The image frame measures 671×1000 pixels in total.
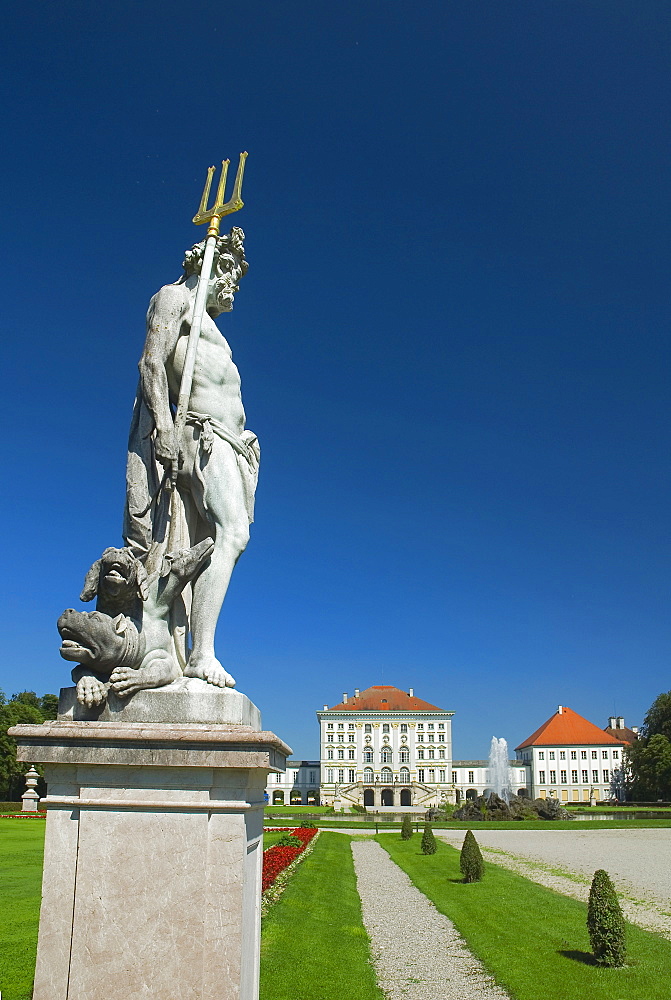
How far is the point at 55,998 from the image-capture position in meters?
3.05

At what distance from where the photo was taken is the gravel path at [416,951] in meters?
8.56

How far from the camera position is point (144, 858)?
317 cm

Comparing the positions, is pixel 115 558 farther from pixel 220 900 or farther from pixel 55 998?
pixel 55 998

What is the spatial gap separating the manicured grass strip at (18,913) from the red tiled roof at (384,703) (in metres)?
81.8

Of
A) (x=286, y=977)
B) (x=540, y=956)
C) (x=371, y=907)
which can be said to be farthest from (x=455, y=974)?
(x=371, y=907)

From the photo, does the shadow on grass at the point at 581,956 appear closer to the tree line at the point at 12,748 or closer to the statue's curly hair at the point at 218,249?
the statue's curly hair at the point at 218,249

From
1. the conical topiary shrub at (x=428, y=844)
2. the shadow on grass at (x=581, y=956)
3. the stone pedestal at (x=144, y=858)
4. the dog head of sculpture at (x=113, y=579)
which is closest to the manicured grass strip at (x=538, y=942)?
the shadow on grass at (x=581, y=956)

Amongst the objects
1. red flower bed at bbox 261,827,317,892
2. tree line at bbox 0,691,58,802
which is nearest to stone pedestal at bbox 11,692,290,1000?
red flower bed at bbox 261,827,317,892

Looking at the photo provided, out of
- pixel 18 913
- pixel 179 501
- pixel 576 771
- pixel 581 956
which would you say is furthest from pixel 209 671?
pixel 576 771

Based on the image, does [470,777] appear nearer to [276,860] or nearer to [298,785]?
[298,785]

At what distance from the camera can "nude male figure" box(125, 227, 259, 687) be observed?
390 cm

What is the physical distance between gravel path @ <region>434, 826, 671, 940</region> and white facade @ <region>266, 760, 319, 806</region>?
62840 millimetres

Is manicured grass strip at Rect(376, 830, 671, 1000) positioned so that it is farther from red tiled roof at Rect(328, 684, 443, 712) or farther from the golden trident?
red tiled roof at Rect(328, 684, 443, 712)

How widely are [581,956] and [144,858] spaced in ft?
29.3
